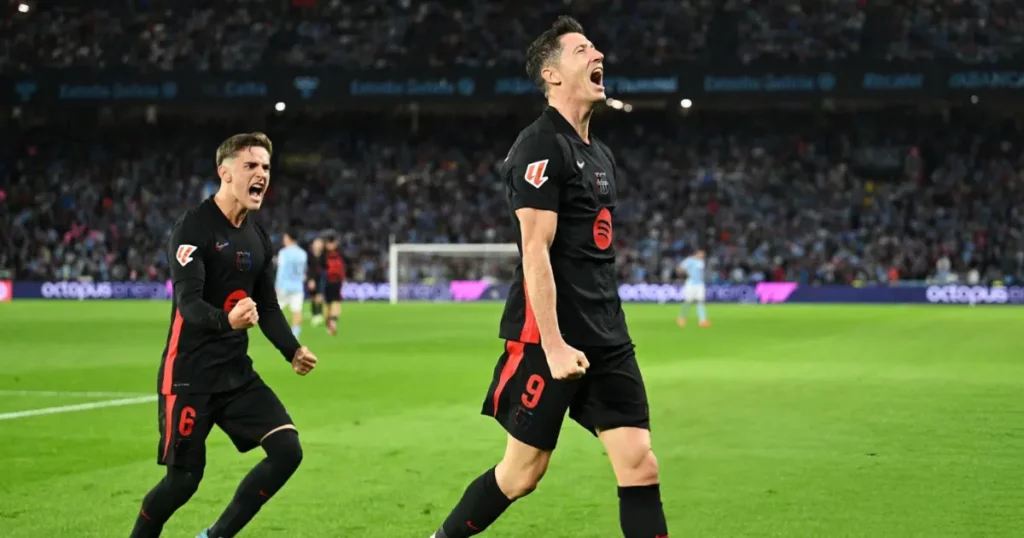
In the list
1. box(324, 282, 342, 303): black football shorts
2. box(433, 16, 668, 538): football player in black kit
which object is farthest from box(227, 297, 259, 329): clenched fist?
box(324, 282, 342, 303): black football shorts

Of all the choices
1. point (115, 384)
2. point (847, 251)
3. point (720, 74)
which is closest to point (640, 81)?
point (720, 74)

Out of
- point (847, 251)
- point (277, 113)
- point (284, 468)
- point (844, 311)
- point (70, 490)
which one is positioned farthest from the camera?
point (277, 113)

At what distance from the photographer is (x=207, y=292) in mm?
6469

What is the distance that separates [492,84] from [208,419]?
45471 millimetres

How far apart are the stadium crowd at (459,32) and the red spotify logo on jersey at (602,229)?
45495mm

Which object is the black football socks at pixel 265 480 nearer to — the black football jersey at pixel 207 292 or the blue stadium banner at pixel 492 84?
the black football jersey at pixel 207 292

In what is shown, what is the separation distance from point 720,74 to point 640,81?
2.98 m

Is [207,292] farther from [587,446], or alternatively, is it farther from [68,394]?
[68,394]

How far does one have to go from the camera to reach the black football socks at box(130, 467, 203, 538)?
6.22 metres

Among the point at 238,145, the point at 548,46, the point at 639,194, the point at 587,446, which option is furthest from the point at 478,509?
the point at 639,194

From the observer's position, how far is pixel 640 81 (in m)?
50.0

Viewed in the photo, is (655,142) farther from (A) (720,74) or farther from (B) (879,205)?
(B) (879,205)

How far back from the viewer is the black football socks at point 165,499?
6223 millimetres

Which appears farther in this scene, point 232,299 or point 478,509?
point 232,299
